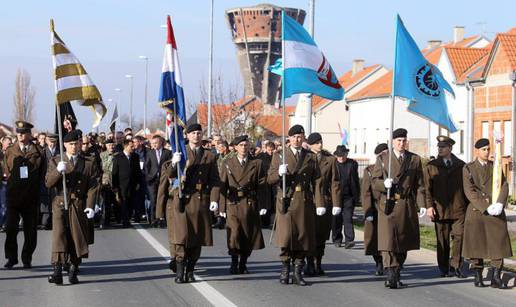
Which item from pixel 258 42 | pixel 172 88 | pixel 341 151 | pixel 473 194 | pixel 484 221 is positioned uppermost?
pixel 258 42

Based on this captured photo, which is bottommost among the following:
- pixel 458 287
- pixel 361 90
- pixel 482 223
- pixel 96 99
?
pixel 458 287

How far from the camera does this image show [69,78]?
44.5 ft

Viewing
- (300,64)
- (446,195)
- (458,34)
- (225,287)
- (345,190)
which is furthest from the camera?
(458,34)

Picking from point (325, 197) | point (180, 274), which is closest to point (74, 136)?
point (180, 274)

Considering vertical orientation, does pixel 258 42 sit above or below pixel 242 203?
above

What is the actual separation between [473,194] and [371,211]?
1.41 meters

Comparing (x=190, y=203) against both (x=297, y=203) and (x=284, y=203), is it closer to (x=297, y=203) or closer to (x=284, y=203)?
(x=284, y=203)

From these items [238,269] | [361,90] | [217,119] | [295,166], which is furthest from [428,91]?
[361,90]

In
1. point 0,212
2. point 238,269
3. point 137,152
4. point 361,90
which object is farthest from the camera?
point 361,90

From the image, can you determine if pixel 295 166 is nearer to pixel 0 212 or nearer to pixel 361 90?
pixel 0 212

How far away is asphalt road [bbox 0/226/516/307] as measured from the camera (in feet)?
36.5

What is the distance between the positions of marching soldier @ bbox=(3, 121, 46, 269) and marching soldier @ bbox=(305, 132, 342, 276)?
3829 millimetres

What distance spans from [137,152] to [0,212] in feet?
11.4

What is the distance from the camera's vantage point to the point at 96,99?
14086 mm
